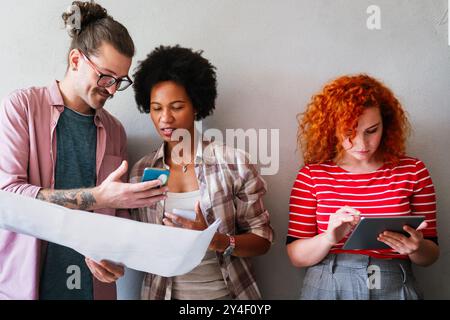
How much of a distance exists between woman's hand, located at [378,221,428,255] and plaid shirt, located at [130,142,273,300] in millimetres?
387

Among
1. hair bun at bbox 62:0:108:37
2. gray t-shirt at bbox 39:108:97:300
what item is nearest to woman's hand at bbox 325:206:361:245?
gray t-shirt at bbox 39:108:97:300

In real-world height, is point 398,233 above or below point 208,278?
above

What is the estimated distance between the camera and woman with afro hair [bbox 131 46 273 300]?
1.41m

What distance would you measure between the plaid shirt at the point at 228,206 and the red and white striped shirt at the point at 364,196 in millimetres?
132

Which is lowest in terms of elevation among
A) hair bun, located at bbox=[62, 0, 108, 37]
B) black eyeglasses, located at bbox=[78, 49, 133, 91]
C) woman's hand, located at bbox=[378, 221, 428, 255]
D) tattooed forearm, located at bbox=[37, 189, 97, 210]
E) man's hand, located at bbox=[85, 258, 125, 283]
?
man's hand, located at bbox=[85, 258, 125, 283]

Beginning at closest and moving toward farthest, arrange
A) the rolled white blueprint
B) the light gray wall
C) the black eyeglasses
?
the rolled white blueprint → the black eyeglasses → the light gray wall

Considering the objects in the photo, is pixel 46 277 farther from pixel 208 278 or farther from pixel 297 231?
pixel 297 231

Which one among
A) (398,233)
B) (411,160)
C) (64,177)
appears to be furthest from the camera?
(411,160)

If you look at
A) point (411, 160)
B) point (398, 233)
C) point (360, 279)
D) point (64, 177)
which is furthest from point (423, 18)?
point (64, 177)

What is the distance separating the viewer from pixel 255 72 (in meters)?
1.69

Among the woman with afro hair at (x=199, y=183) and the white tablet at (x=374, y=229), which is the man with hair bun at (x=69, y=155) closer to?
the woman with afro hair at (x=199, y=183)

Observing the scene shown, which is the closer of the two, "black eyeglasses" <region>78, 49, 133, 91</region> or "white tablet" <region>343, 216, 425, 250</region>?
"white tablet" <region>343, 216, 425, 250</region>

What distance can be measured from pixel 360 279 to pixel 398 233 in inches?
7.8

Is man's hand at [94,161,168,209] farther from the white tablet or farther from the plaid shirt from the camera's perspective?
the white tablet
